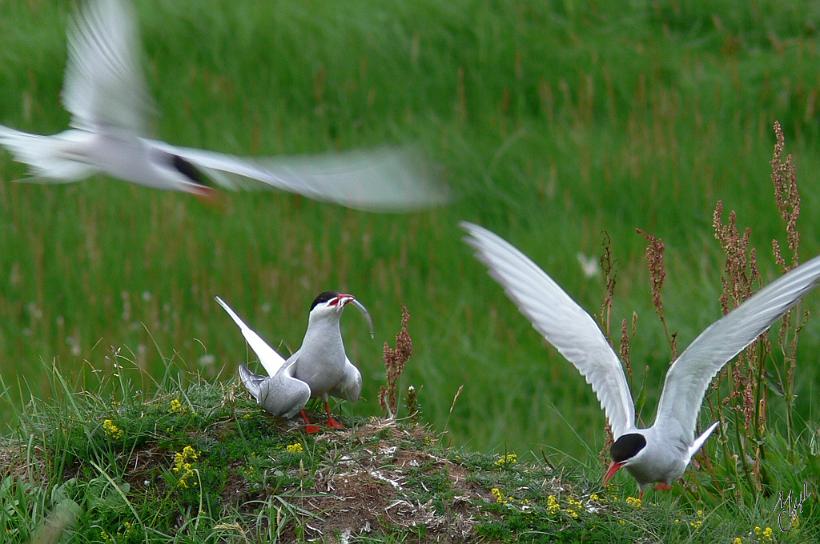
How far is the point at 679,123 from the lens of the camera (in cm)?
888

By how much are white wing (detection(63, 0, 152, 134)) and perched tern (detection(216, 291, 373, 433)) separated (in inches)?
A: 35.1

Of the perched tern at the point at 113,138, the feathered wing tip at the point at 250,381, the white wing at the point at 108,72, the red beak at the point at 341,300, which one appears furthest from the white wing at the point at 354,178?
the feathered wing tip at the point at 250,381

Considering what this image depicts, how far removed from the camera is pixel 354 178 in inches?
152

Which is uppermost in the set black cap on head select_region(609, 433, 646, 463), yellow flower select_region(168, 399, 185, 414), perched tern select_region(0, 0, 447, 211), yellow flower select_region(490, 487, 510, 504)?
perched tern select_region(0, 0, 447, 211)

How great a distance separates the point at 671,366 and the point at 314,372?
1216 mm

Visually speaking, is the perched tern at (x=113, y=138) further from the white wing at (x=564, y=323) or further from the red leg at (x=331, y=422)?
the red leg at (x=331, y=422)

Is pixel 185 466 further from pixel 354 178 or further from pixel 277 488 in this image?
pixel 354 178

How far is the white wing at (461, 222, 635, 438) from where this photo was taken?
4633 millimetres

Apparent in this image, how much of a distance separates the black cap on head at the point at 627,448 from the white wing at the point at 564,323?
248 millimetres

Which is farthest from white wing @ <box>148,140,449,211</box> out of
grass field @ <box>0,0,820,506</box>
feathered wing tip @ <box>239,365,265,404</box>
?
grass field @ <box>0,0,820,506</box>

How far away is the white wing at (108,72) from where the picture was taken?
4301mm

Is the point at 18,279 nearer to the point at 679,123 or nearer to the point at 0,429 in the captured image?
the point at 0,429

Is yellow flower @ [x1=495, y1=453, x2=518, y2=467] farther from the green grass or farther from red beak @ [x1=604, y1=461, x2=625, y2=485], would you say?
red beak @ [x1=604, y1=461, x2=625, y2=485]

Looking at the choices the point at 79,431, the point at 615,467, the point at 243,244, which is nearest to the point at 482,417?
the point at 243,244
